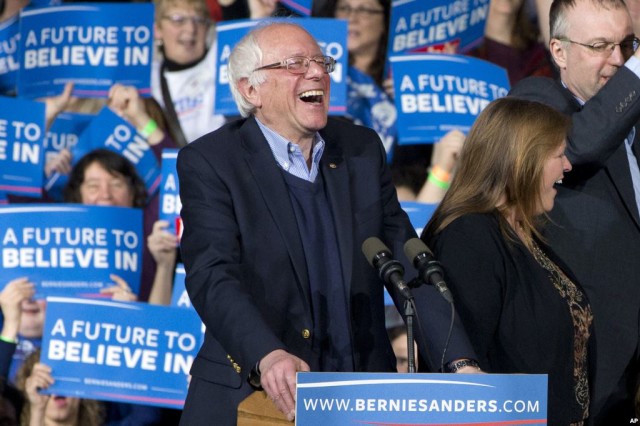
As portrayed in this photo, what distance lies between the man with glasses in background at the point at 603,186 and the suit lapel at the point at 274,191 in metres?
0.88

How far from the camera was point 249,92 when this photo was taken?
273 cm

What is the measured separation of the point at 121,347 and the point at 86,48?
1.35m

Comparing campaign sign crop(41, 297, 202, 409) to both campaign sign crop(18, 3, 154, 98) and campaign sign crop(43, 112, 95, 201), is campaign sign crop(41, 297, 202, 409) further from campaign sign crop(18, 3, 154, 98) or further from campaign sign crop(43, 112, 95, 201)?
campaign sign crop(18, 3, 154, 98)

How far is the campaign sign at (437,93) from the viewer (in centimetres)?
480

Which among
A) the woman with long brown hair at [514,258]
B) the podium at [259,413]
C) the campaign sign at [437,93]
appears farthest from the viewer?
the campaign sign at [437,93]

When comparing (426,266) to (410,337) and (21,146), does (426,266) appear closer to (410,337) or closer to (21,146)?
(410,337)

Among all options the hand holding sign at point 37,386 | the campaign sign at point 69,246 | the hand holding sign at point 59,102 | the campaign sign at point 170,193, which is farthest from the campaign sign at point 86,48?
the hand holding sign at point 37,386

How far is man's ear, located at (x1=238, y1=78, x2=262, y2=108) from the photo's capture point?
8.90ft

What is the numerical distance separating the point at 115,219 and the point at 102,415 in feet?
2.91

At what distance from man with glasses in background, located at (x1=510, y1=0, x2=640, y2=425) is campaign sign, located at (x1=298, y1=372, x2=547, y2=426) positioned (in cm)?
95

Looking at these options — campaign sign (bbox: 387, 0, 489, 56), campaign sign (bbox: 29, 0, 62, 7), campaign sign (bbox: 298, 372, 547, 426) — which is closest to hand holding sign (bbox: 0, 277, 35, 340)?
campaign sign (bbox: 29, 0, 62, 7)

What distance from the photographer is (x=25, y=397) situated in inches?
192

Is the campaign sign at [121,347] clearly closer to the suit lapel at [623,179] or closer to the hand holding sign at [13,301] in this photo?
the hand holding sign at [13,301]

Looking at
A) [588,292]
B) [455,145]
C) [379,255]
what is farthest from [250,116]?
[455,145]
